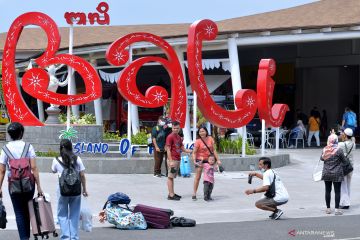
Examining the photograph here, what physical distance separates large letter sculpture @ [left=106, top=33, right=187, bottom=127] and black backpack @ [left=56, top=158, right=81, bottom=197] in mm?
9820

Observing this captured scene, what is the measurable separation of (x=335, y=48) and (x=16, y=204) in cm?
2816

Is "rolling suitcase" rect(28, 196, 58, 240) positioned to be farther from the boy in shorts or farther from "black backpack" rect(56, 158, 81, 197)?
the boy in shorts

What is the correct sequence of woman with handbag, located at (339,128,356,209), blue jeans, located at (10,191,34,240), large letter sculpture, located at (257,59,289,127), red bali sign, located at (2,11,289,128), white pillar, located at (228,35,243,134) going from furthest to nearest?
1. white pillar, located at (228,35,243,134)
2. large letter sculpture, located at (257,59,289,127)
3. red bali sign, located at (2,11,289,128)
4. woman with handbag, located at (339,128,356,209)
5. blue jeans, located at (10,191,34,240)

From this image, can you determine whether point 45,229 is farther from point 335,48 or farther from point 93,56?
point 335,48

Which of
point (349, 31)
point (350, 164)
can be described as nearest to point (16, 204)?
point (350, 164)

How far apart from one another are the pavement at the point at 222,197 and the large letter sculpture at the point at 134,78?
6.62 ft

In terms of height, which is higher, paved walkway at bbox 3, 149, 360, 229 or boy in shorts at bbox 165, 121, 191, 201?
boy in shorts at bbox 165, 121, 191, 201

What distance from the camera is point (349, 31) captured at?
26281 millimetres

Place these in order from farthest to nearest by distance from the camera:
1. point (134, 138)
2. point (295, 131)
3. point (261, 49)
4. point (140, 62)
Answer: point (261, 49) < point (295, 131) < point (134, 138) < point (140, 62)

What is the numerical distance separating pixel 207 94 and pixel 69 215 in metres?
11.0

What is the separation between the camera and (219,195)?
1694 cm

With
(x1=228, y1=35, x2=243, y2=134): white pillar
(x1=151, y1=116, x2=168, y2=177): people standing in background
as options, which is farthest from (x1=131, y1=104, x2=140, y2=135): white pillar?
(x1=151, y1=116, x2=168, y2=177): people standing in background

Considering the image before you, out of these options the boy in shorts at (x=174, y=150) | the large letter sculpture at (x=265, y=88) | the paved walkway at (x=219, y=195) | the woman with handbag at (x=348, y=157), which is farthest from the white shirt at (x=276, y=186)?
the large letter sculpture at (x=265, y=88)

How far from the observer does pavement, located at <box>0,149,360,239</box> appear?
45.3 feet
